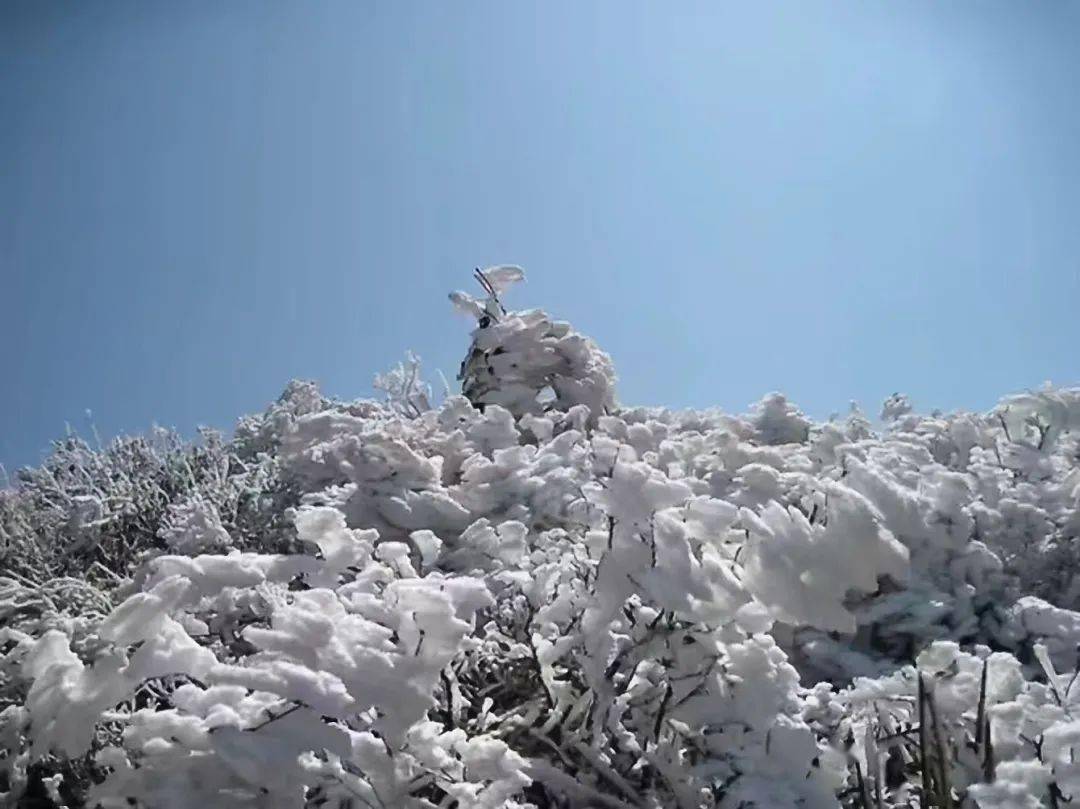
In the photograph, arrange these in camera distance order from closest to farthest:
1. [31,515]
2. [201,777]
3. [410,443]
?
1. [201,777]
2. [410,443]
3. [31,515]

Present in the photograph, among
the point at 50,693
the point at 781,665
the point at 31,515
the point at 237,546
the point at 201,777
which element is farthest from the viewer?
the point at 31,515

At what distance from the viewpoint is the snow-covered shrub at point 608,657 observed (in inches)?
54.3

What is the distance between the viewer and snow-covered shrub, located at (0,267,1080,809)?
1379 mm

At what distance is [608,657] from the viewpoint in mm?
1706

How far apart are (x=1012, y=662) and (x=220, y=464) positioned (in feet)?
13.8

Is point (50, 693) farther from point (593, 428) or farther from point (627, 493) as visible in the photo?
point (593, 428)

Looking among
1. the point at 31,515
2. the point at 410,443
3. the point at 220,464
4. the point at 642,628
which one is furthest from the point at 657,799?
the point at 31,515

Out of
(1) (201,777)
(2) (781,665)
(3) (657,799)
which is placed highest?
(2) (781,665)

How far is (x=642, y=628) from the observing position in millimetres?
1763

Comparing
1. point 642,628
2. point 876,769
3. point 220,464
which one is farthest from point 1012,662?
point 220,464

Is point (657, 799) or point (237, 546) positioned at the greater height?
point (237, 546)

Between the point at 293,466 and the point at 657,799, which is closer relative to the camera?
the point at 657,799

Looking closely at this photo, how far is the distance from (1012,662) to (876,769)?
1.23 ft

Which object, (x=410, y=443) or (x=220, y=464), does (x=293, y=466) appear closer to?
(x=410, y=443)
